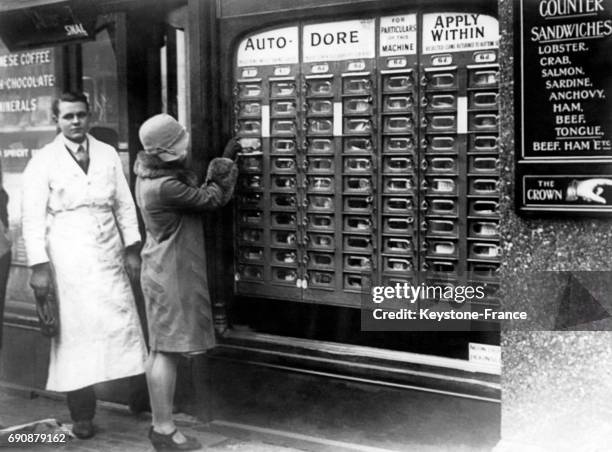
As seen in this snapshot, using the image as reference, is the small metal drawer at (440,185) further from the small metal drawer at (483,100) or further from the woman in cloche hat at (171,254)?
the woman in cloche hat at (171,254)

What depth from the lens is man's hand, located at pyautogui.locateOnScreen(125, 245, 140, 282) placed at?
18.9ft

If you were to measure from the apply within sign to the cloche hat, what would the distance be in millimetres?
1469

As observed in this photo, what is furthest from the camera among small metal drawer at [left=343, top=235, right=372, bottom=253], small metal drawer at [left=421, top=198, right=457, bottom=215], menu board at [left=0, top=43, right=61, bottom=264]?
menu board at [left=0, top=43, right=61, bottom=264]

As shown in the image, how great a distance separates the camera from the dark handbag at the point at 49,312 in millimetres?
5531

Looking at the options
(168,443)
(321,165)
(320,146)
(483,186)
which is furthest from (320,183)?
(168,443)

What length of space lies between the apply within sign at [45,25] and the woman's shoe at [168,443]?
2772mm

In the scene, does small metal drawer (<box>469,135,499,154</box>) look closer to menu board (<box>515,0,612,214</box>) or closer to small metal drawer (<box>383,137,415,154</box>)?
small metal drawer (<box>383,137,415,154</box>)

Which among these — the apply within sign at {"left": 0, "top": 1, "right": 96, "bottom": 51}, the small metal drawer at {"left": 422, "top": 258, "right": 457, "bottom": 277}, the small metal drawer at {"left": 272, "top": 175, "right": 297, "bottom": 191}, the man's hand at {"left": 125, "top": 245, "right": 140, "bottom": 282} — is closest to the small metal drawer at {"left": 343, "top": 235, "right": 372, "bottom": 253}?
the small metal drawer at {"left": 422, "top": 258, "right": 457, "bottom": 277}

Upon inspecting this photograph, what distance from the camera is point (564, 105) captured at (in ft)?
11.9

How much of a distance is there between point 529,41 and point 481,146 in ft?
3.35

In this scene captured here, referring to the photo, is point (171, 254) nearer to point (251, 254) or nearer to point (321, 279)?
point (251, 254)

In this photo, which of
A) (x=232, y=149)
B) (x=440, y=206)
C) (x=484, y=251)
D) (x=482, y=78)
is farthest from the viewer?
(x=232, y=149)

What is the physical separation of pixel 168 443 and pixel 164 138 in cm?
179

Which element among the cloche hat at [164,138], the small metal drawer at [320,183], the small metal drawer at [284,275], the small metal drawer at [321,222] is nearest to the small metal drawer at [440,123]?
the small metal drawer at [320,183]
